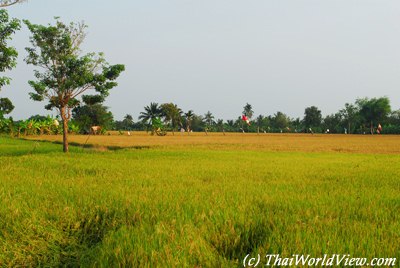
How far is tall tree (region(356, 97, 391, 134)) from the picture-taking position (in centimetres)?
11231

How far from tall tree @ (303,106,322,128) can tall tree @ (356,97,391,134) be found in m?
22.3

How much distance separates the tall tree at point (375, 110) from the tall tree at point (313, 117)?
2229 cm

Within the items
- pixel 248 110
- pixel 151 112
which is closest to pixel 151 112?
pixel 151 112

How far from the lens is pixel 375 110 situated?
112750mm

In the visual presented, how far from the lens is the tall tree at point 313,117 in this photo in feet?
458

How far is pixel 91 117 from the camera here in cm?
10225

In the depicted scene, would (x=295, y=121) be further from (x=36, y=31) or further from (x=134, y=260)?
(x=134, y=260)

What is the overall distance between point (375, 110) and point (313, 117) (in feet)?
96.7

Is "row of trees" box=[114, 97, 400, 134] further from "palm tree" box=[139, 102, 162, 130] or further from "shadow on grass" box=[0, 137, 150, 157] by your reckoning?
"shadow on grass" box=[0, 137, 150, 157]

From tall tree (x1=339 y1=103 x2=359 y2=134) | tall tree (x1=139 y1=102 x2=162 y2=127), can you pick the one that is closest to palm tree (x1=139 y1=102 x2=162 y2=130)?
tall tree (x1=139 y1=102 x2=162 y2=127)

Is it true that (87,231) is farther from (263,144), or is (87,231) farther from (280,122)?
(280,122)

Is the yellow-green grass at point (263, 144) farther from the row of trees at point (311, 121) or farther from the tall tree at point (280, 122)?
the tall tree at point (280, 122)

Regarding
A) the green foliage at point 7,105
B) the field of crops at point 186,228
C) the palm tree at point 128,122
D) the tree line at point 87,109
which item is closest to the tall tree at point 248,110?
the tree line at point 87,109

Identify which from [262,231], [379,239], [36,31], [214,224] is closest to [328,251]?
[379,239]
